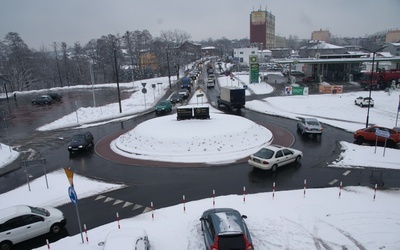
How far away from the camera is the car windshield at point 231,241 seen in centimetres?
938

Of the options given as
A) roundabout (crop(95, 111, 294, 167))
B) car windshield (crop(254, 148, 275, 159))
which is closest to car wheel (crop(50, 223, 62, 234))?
roundabout (crop(95, 111, 294, 167))

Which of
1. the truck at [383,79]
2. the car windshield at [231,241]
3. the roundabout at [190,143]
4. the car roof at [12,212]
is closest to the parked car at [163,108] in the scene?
the roundabout at [190,143]

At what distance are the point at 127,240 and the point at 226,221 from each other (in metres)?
3.35

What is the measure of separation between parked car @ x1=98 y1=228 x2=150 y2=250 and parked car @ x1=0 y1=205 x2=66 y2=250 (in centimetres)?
399

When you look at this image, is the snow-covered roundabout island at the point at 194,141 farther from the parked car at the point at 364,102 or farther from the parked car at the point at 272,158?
the parked car at the point at 364,102

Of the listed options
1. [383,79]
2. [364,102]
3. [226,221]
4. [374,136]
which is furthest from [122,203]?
[383,79]

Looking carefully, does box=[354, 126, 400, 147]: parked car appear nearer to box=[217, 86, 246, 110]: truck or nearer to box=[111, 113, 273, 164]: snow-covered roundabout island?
box=[111, 113, 273, 164]: snow-covered roundabout island

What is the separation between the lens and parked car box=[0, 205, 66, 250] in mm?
11328

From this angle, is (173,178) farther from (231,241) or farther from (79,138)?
(79,138)

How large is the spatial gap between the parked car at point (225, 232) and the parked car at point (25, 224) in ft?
21.3

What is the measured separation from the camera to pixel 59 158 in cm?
2328

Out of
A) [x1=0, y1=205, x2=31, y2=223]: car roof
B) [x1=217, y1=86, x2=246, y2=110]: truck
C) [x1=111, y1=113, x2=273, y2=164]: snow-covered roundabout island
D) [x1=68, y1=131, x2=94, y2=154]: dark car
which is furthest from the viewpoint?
[x1=217, y1=86, x2=246, y2=110]: truck

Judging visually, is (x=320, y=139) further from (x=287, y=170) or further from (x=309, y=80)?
(x=309, y=80)

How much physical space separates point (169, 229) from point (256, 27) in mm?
177677
